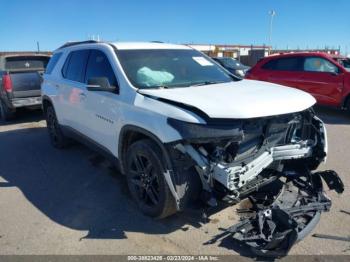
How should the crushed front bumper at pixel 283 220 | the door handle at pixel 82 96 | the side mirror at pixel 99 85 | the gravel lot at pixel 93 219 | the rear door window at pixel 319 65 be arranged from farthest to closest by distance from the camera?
the rear door window at pixel 319 65 < the door handle at pixel 82 96 < the side mirror at pixel 99 85 < the gravel lot at pixel 93 219 < the crushed front bumper at pixel 283 220

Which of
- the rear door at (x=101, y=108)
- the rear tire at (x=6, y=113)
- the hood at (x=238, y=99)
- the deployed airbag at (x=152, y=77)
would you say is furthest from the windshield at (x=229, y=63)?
the hood at (x=238, y=99)

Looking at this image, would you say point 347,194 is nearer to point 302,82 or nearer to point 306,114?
point 306,114

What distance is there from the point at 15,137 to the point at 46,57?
337 centimetres

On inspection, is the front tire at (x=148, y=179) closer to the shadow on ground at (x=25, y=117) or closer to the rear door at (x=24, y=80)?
the rear door at (x=24, y=80)

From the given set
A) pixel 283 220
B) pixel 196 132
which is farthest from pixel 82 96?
pixel 283 220

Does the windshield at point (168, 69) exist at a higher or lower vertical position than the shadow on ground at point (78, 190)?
higher

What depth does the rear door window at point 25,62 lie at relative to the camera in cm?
988

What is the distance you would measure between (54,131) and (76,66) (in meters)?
1.75

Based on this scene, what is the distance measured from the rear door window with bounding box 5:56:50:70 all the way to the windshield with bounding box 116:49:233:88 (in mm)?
6503

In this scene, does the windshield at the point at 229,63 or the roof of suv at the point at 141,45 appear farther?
the windshield at the point at 229,63

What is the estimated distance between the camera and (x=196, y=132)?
10.3 feet

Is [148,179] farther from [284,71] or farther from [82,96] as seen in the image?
[284,71]

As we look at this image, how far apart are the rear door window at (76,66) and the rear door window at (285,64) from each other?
6.42 metres

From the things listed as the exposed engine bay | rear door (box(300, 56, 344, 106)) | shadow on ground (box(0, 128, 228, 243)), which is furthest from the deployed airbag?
rear door (box(300, 56, 344, 106))
